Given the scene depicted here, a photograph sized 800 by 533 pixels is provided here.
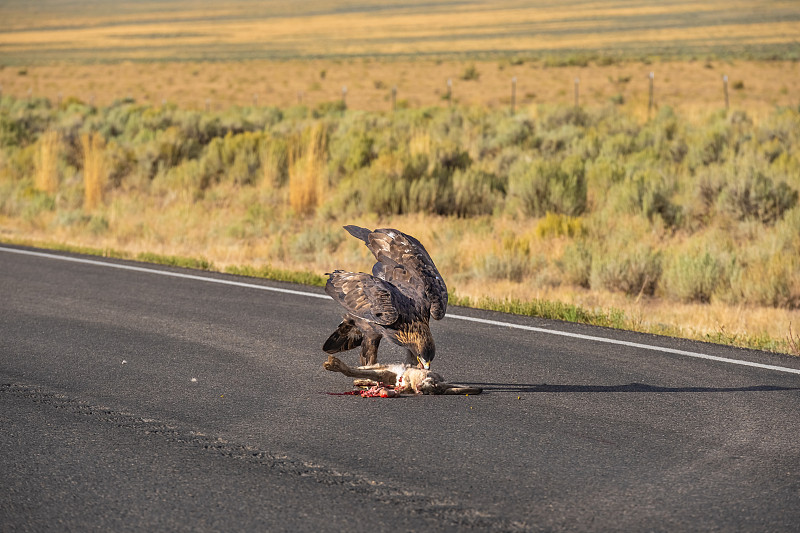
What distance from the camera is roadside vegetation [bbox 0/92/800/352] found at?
1145cm

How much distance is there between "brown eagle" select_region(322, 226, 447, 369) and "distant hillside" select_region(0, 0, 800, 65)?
234 feet

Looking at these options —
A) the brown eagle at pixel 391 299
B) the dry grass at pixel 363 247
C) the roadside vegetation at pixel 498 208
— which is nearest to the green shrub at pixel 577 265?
the roadside vegetation at pixel 498 208

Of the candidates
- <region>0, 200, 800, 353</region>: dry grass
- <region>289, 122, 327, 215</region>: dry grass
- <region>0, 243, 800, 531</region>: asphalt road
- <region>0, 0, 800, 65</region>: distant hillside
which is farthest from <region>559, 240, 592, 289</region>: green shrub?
<region>0, 0, 800, 65</region>: distant hillside

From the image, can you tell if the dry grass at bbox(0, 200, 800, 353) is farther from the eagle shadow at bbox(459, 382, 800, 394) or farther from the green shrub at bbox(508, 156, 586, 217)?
the eagle shadow at bbox(459, 382, 800, 394)

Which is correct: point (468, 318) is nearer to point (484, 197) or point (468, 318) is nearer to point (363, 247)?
point (363, 247)

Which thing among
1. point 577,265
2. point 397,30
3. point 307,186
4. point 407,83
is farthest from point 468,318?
point 397,30

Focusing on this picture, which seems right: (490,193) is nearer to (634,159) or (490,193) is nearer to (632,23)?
(634,159)

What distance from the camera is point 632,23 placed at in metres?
126

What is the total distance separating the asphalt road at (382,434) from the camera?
4.59m

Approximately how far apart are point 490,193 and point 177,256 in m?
7.06

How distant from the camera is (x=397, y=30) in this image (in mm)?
139125

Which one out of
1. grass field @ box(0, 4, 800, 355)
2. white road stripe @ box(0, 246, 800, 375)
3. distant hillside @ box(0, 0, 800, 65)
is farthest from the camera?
distant hillside @ box(0, 0, 800, 65)

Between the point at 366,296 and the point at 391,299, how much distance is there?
0.24 metres

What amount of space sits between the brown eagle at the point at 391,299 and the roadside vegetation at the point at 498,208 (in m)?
3.46
